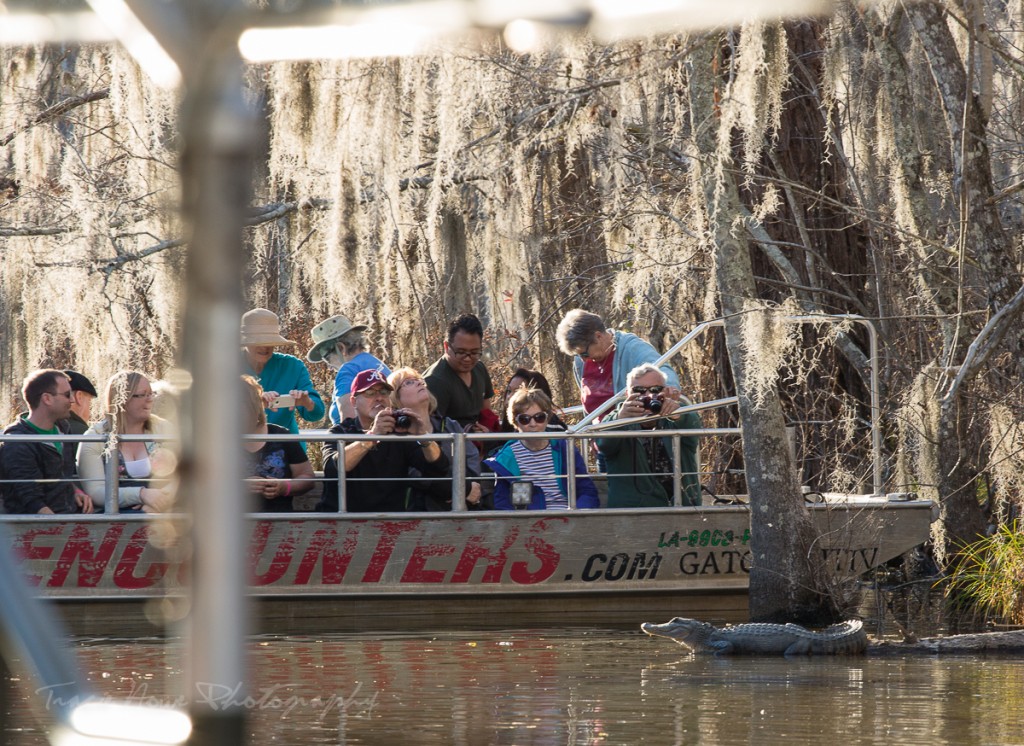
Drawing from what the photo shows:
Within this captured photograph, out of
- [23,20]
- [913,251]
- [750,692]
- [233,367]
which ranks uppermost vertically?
[913,251]

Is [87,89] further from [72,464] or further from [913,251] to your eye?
[913,251]

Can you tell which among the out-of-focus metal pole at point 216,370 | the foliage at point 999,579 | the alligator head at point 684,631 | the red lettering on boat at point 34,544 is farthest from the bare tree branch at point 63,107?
the out-of-focus metal pole at point 216,370

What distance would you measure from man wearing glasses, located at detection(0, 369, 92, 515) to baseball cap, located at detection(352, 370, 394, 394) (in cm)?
181

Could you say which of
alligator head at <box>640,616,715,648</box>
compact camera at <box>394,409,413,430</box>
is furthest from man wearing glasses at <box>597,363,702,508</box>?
alligator head at <box>640,616,715,648</box>

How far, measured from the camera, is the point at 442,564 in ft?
35.2

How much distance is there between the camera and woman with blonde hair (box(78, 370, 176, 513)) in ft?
32.4

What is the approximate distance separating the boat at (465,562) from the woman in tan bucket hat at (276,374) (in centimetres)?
69

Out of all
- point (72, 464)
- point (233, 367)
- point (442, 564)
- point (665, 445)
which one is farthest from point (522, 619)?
point (233, 367)

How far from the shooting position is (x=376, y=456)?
1049 cm

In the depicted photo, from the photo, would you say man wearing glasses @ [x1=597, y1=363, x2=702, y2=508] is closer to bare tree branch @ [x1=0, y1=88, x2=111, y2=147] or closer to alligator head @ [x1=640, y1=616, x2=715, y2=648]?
alligator head @ [x1=640, y1=616, x2=715, y2=648]

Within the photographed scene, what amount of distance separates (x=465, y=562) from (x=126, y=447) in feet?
7.79

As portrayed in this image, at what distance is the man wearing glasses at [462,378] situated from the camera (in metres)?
10.4

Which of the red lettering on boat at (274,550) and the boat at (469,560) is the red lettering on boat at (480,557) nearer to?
the boat at (469,560)

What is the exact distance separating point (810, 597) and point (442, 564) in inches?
97.8
